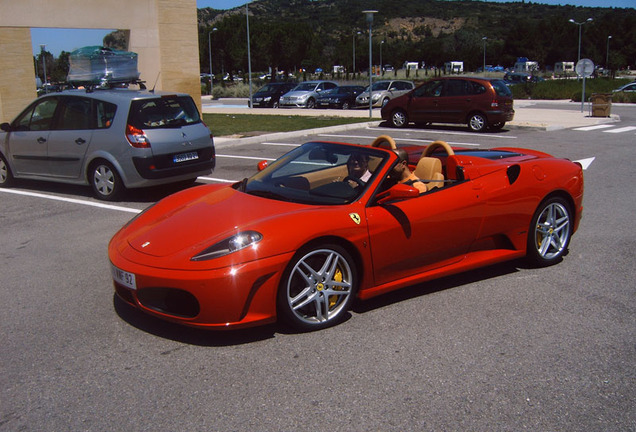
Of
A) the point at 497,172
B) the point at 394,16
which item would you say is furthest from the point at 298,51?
the point at 394,16

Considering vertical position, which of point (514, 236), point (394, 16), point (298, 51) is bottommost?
point (514, 236)

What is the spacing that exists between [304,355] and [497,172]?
249 cm

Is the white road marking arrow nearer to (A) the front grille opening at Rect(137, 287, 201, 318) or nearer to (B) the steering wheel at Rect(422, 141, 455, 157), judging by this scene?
(B) the steering wheel at Rect(422, 141, 455, 157)

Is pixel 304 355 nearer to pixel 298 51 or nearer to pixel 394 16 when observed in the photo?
pixel 298 51

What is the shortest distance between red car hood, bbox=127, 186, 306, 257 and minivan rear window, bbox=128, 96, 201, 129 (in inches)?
161

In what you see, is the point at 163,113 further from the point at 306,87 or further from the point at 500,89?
the point at 306,87

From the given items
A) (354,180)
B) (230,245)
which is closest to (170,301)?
(230,245)

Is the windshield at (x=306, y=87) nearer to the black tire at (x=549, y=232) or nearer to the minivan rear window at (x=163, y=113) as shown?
the minivan rear window at (x=163, y=113)

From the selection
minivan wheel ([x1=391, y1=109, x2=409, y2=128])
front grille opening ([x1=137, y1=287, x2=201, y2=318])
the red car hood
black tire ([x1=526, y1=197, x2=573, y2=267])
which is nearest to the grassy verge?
minivan wheel ([x1=391, y1=109, x2=409, y2=128])

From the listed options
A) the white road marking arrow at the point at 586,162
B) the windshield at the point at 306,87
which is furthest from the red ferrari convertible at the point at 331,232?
the windshield at the point at 306,87

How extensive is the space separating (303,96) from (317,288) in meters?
28.8

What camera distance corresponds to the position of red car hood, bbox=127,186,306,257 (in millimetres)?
4215

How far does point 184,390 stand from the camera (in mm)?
3537

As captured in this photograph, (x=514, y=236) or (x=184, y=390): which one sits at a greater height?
(x=514, y=236)
